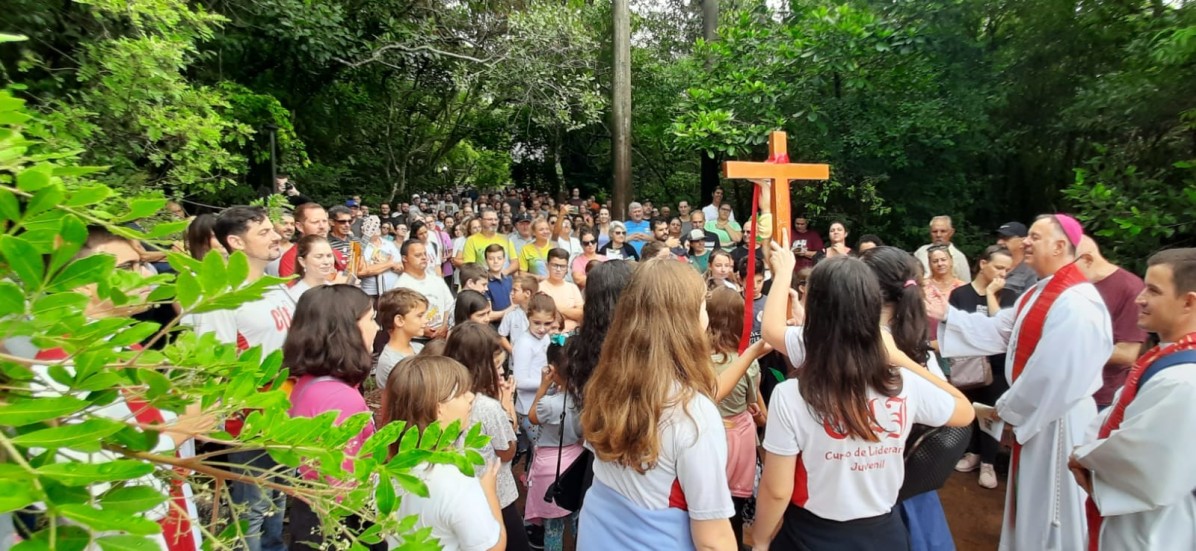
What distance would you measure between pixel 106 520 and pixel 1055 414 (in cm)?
344

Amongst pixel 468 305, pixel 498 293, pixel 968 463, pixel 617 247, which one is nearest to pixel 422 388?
pixel 468 305

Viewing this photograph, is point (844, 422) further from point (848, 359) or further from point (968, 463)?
point (968, 463)

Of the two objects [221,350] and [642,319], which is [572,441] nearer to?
[642,319]

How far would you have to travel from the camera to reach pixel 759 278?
5156 mm

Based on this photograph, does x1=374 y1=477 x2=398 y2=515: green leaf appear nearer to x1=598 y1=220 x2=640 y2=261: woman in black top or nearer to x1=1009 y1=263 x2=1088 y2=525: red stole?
x1=1009 y1=263 x2=1088 y2=525: red stole

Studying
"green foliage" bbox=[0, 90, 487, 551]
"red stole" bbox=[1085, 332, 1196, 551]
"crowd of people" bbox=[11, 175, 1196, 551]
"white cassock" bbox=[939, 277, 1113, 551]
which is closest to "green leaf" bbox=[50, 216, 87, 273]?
"green foliage" bbox=[0, 90, 487, 551]

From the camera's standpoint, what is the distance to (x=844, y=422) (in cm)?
210

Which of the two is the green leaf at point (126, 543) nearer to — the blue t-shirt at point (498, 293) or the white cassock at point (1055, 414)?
the white cassock at point (1055, 414)

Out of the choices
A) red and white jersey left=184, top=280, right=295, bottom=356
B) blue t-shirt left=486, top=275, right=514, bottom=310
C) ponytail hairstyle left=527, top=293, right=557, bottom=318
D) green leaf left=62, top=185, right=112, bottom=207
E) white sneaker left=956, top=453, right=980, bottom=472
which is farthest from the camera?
blue t-shirt left=486, top=275, right=514, bottom=310

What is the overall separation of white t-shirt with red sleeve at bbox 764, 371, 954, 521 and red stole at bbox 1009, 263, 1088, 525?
53.4 inches

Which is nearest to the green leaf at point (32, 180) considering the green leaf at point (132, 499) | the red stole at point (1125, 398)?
the green leaf at point (132, 499)

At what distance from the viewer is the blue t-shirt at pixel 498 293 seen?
6086 millimetres

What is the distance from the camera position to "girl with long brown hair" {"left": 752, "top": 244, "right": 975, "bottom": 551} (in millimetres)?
2117

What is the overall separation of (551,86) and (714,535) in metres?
11.9
